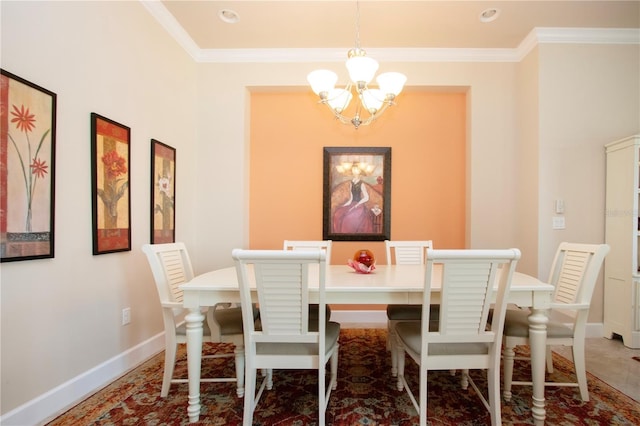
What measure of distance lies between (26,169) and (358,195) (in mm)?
2739

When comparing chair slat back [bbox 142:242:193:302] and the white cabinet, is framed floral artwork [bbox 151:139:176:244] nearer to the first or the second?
chair slat back [bbox 142:242:193:302]

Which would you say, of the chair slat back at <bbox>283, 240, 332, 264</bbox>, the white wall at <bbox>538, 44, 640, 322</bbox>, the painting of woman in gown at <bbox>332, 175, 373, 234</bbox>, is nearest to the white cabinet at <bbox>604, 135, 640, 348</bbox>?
the white wall at <bbox>538, 44, 640, 322</bbox>

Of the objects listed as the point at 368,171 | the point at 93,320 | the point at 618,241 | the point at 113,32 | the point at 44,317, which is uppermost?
the point at 113,32

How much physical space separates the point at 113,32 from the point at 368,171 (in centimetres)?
252

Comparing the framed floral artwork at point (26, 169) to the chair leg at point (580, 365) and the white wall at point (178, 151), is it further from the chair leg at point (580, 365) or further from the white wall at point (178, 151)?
the chair leg at point (580, 365)

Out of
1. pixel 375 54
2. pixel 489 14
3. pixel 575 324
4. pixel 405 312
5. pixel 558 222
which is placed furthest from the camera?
pixel 375 54

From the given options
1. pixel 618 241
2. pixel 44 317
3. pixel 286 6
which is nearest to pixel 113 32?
pixel 286 6

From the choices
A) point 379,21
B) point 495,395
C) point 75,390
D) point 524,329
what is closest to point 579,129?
point 379,21

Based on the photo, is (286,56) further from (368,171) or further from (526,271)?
(526,271)

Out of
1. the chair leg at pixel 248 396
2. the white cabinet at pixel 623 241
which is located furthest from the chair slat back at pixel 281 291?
the white cabinet at pixel 623 241

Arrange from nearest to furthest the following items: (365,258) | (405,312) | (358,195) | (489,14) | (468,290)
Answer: (468,290)
(365,258)
(405,312)
(489,14)
(358,195)

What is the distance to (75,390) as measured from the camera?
6.16ft

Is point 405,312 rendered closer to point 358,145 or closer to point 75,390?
point 358,145

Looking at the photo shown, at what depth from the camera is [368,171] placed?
11.7ft
